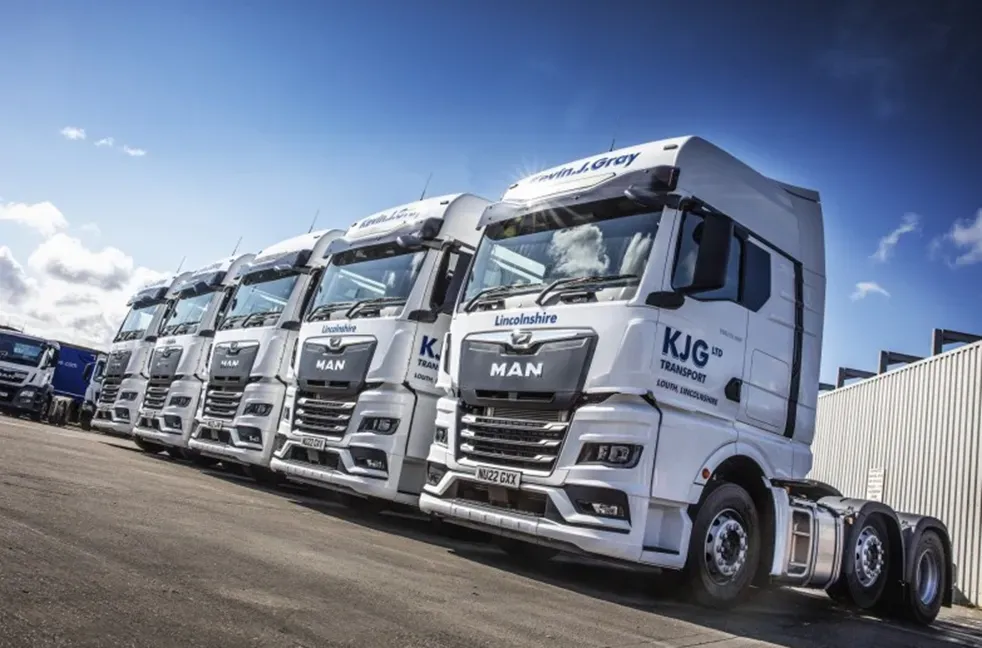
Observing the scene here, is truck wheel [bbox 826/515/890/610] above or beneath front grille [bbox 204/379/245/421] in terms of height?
beneath

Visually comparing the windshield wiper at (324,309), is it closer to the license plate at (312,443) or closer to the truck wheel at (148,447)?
the license plate at (312,443)

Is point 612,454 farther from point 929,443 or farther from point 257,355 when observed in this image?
point 929,443

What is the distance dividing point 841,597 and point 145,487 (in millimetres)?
6817

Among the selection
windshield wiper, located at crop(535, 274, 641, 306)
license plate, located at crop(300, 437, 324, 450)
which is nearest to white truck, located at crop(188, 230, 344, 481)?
license plate, located at crop(300, 437, 324, 450)

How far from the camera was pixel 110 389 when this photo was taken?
46.5 ft

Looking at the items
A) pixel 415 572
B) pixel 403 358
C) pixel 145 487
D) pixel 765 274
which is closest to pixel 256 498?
pixel 145 487

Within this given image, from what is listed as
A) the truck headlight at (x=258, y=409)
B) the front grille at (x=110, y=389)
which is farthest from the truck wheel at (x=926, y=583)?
the front grille at (x=110, y=389)

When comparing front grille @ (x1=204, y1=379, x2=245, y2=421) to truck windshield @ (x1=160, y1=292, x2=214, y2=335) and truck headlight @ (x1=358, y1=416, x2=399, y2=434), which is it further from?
truck headlight @ (x1=358, y1=416, x2=399, y2=434)

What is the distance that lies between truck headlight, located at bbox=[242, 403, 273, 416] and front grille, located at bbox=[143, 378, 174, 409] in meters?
3.13

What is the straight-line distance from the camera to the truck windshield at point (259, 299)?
33.8 ft

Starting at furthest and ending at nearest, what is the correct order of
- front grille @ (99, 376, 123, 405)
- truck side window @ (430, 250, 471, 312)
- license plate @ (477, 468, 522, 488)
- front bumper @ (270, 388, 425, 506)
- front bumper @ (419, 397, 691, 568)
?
front grille @ (99, 376, 123, 405) < truck side window @ (430, 250, 471, 312) < front bumper @ (270, 388, 425, 506) < license plate @ (477, 468, 522, 488) < front bumper @ (419, 397, 691, 568)

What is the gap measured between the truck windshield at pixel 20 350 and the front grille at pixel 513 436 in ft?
67.4

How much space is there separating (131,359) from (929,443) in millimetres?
14417

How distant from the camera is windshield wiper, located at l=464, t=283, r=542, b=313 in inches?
242
